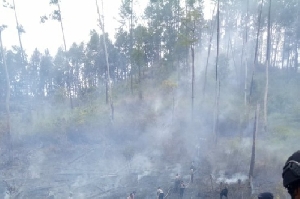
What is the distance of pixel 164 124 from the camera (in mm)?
29422

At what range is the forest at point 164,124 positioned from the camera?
69.4 ft

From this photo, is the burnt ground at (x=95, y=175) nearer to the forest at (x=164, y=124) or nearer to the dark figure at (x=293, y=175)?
the forest at (x=164, y=124)

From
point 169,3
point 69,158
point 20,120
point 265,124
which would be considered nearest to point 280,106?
point 265,124

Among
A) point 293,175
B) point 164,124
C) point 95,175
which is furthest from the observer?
point 164,124

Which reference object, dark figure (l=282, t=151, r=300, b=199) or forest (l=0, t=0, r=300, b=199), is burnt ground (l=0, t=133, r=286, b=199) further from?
dark figure (l=282, t=151, r=300, b=199)

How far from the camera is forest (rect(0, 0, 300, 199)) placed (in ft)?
69.4

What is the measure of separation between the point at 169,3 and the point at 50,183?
25.7 meters

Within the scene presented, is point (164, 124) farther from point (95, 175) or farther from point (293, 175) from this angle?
point (293, 175)

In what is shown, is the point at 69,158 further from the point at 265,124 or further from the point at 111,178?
the point at 265,124

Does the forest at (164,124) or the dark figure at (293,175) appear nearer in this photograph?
the dark figure at (293,175)

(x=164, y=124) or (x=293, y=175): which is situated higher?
(x=293, y=175)

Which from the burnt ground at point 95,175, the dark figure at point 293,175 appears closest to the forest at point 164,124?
the burnt ground at point 95,175

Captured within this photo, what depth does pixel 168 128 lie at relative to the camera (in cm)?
2889

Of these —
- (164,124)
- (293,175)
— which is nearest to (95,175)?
(164,124)
